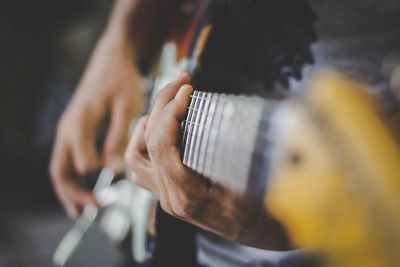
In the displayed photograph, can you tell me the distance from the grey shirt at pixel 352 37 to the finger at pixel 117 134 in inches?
13.9

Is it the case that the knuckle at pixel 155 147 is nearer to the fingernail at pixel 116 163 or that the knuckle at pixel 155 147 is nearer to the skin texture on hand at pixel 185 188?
the skin texture on hand at pixel 185 188

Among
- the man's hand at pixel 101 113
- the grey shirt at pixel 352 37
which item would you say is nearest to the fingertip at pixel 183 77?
the grey shirt at pixel 352 37

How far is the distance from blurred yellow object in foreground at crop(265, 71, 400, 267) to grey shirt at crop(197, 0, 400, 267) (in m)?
0.11

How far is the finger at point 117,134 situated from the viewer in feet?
1.73

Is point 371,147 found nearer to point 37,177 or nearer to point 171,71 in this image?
point 171,71

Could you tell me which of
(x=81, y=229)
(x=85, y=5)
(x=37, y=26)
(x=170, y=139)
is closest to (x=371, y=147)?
(x=170, y=139)

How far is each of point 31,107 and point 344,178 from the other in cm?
105

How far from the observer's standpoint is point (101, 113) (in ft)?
1.82

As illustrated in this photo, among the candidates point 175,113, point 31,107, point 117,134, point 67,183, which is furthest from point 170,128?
point 31,107

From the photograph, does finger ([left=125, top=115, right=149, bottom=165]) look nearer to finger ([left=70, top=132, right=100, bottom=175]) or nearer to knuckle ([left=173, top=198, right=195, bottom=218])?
knuckle ([left=173, top=198, right=195, bottom=218])

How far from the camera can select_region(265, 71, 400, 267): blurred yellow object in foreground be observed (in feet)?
0.39

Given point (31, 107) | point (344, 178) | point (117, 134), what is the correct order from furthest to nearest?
point (31, 107) < point (117, 134) < point (344, 178)

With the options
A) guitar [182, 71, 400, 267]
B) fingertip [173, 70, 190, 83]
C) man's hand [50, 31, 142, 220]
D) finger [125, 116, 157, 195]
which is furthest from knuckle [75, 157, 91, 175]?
guitar [182, 71, 400, 267]

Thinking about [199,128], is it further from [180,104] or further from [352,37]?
→ [352,37]
